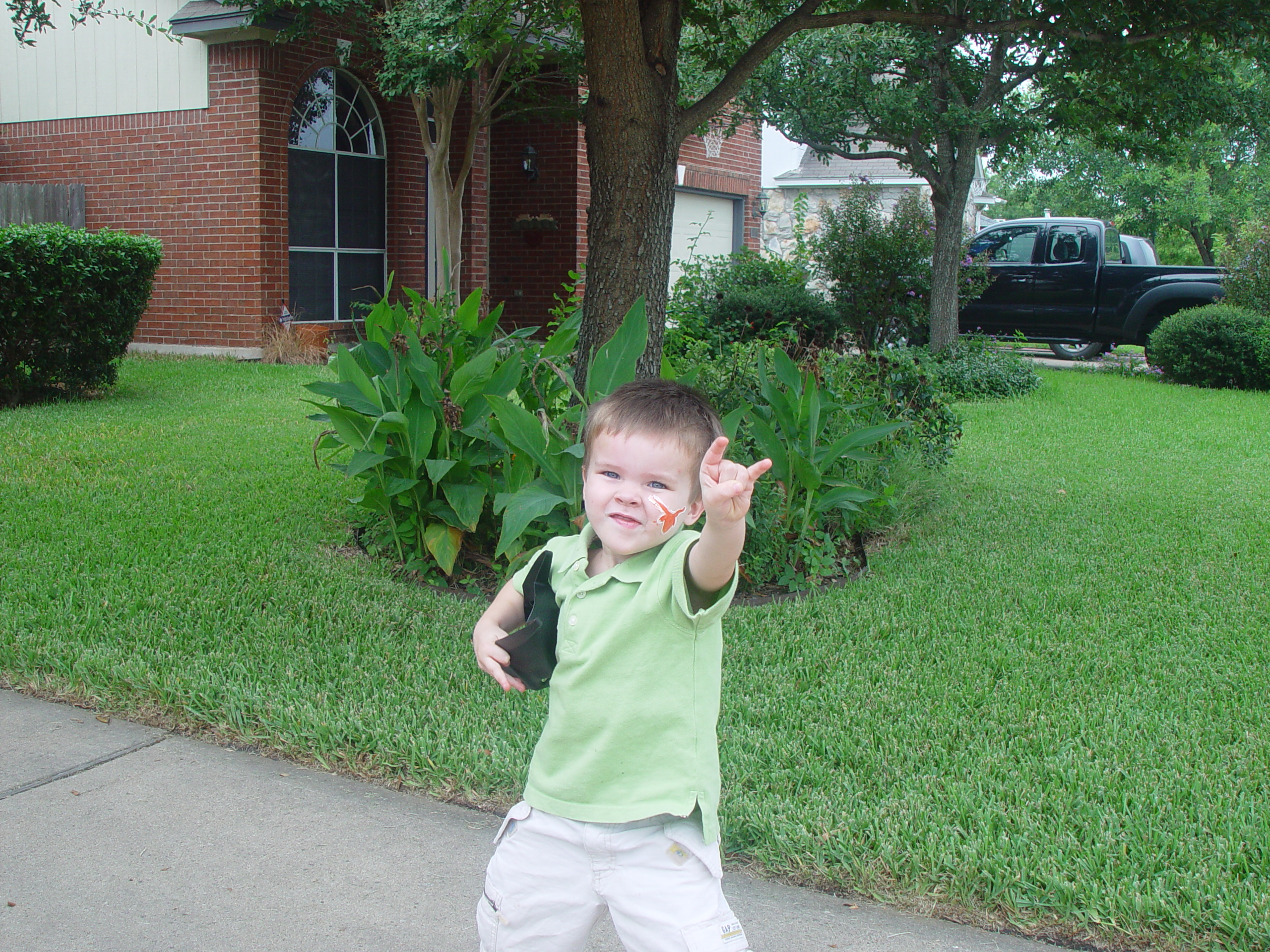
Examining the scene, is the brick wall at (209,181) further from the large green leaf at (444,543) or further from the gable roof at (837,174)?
the gable roof at (837,174)

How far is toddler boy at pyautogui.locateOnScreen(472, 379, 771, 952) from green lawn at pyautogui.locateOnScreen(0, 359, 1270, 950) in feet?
3.09

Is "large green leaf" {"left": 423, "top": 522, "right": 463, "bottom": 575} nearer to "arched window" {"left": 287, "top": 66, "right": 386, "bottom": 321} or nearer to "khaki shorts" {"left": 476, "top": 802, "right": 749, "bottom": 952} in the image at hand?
"khaki shorts" {"left": 476, "top": 802, "right": 749, "bottom": 952}

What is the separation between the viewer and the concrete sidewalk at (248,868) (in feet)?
8.18

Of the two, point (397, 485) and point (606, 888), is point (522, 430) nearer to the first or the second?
point (397, 485)

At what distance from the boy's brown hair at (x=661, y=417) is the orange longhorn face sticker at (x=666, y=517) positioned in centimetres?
6

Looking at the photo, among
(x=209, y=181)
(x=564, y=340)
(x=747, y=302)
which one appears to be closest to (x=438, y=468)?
(x=564, y=340)

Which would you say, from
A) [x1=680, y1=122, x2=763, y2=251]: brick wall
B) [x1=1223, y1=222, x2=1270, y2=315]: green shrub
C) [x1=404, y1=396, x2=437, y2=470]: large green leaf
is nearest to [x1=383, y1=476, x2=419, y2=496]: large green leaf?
[x1=404, y1=396, x2=437, y2=470]: large green leaf

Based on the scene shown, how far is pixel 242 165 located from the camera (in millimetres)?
12664

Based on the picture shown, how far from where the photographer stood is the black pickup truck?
16.6 meters

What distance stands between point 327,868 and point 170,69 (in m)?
12.6

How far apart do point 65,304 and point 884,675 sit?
7800mm

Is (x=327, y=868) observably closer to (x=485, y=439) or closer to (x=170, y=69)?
(x=485, y=439)

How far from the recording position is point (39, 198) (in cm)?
1365

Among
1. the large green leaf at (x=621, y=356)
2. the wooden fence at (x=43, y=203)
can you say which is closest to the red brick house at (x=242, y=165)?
the wooden fence at (x=43, y=203)
